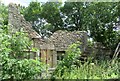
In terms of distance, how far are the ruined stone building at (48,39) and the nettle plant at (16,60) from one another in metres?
0.08

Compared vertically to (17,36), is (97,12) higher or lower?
higher

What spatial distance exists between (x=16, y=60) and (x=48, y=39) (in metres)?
0.36

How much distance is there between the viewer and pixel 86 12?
2.63 metres

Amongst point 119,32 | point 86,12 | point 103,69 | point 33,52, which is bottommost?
point 103,69

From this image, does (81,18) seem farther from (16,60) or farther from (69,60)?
(16,60)

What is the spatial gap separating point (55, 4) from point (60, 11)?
91 millimetres

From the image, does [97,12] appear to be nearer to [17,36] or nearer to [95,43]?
[95,43]

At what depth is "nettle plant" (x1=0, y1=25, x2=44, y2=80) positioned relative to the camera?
249 cm

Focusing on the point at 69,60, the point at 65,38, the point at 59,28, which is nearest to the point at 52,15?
the point at 59,28

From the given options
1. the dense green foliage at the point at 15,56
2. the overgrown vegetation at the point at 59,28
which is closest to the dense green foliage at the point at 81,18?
the overgrown vegetation at the point at 59,28

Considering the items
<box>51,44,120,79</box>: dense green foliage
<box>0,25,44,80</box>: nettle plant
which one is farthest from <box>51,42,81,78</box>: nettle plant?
<box>0,25,44,80</box>: nettle plant

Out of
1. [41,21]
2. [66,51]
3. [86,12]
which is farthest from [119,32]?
[41,21]

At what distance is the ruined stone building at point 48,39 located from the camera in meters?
2.63

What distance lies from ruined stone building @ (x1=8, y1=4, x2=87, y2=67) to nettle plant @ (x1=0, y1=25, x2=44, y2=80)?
79mm
